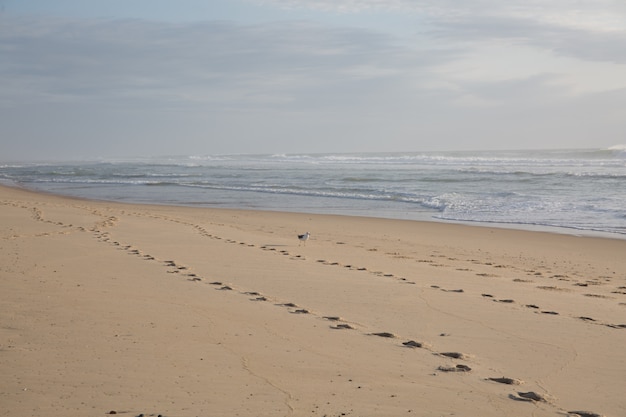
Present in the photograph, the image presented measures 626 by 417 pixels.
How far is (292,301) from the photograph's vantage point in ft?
22.4

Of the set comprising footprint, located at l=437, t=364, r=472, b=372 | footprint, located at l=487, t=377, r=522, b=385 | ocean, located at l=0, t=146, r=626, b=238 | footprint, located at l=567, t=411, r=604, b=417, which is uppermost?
ocean, located at l=0, t=146, r=626, b=238

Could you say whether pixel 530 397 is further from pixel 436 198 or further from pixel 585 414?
pixel 436 198

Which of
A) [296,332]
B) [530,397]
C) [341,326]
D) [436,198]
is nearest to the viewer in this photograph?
[530,397]

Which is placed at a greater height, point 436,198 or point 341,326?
point 436,198

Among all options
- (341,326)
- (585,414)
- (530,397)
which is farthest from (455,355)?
(585,414)

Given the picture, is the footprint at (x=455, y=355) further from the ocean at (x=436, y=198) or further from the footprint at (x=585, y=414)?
the ocean at (x=436, y=198)

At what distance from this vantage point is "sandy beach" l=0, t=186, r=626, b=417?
398 cm

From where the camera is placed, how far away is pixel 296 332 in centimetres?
554

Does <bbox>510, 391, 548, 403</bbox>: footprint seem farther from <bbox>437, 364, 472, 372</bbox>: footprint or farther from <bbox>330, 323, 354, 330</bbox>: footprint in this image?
<bbox>330, 323, 354, 330</bbox>: footprint

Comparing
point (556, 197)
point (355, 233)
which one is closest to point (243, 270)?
point (355, 233)

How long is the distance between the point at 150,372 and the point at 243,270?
4362mm

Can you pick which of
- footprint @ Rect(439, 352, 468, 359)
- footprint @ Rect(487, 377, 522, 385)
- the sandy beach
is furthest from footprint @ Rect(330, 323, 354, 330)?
footprint @ Rect(487, 377, 522, 385)

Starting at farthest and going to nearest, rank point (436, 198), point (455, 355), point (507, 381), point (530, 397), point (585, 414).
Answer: point (436, 198) → point (455, 355) → point (507, 381) → point (530, 397) → point (585, 414)

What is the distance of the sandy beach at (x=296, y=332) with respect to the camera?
3.98 m
